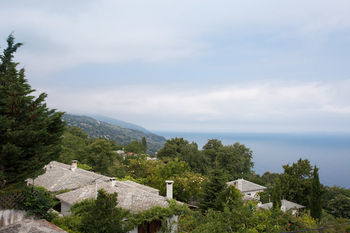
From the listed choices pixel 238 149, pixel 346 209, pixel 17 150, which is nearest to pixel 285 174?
pixel 346 209

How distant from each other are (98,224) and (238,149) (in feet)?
142

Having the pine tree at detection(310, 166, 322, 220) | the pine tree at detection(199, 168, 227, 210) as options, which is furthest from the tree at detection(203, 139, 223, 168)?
the pine tree at detection(199, 168, 227, 210)

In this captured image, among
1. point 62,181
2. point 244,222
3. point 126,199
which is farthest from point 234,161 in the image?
point 244,222

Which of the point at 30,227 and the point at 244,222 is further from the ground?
the point at 244,222

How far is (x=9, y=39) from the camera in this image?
8250 mm

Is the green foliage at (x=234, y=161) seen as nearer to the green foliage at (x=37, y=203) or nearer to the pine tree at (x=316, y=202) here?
the pine tree at (x=316, y=202)

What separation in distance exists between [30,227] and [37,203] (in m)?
0.92

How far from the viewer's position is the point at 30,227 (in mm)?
7652

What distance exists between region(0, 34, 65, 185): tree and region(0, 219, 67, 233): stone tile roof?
5.12ft

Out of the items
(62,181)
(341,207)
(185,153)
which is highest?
(62,181)

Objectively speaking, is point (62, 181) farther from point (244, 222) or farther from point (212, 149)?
point (212, 149)

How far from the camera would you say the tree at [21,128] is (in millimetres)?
6926

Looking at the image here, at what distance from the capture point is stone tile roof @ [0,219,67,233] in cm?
734

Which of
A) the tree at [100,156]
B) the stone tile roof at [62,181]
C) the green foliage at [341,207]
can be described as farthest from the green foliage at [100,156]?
the green foliage at [341,207]
